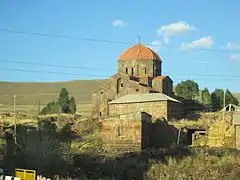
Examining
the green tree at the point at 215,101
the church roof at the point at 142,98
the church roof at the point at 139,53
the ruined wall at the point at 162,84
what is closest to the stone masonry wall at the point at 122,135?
the church roof at the point at 142,98

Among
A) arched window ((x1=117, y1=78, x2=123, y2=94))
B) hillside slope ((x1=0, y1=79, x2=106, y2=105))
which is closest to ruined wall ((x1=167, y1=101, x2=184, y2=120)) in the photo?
arched window ((x1=117, y1=78, x2=123, y2=94))

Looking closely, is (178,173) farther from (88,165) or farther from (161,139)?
(161,139)

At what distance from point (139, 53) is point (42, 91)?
220 ft

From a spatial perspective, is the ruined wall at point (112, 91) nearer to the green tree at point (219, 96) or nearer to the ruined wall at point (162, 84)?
the ruined wall at point (162, 84)

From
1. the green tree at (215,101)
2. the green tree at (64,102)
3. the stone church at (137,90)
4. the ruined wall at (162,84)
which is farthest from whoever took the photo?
the green tree at (215,101)

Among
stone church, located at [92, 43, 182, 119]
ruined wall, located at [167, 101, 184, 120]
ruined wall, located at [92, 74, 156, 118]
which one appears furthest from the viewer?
ruined wall, located at [92, 74, 156, 118]

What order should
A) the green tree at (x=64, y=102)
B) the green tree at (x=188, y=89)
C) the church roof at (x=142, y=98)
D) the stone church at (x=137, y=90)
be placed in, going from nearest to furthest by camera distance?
1. the church roof at (x=142, y=98)
2. the stone church at (x=137, y=90)
3. the green tree at (x=64, y=102)
4. the green tree at (x=188, y=89)

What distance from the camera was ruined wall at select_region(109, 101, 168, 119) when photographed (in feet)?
177

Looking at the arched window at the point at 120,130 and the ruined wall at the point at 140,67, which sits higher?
the ruined wall at the point at 140,67

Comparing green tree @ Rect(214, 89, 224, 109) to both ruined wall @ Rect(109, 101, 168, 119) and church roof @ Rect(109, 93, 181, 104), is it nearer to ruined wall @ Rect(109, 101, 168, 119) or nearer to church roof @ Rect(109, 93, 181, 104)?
church roof @ Rect(109, 93, 181, 104)

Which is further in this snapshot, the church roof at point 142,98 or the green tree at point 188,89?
the green tree at point 188,89

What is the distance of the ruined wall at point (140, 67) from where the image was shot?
218 ft

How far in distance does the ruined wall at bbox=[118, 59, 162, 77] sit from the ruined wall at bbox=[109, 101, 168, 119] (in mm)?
10662

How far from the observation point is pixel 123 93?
204ft
